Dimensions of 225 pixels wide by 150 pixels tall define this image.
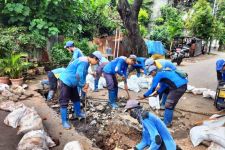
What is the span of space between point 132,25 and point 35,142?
849cm

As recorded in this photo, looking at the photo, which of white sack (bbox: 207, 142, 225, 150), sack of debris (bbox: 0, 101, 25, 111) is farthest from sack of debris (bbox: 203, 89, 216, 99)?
sack of debris (bbox: 0, 101, 25, 111)

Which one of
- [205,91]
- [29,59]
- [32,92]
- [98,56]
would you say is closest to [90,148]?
[98,56]

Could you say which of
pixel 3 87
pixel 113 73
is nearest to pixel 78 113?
pixel 113 73

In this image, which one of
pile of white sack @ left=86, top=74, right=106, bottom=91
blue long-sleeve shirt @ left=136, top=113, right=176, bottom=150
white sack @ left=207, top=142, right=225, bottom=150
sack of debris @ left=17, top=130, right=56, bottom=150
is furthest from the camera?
pile of white sack @ left=86, top=74, right=106, bottom=91

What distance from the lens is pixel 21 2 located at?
11.0 metres

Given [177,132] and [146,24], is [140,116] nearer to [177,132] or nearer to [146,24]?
[177,132]

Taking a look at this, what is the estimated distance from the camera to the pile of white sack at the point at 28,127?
4775 mm

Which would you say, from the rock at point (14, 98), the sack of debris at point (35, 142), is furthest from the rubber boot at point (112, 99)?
the sack of debris at point (35, 142)

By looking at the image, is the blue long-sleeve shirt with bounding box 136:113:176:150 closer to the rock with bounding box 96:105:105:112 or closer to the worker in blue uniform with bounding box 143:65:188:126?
the worker in blue uniform with bounding box 143:65:188:126

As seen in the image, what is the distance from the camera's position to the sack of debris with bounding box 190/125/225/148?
5.07m

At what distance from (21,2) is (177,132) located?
800 cm

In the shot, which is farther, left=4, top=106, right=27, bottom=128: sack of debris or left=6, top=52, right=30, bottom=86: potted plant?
left=6, top=52, right=30, bottom=86: potted plant

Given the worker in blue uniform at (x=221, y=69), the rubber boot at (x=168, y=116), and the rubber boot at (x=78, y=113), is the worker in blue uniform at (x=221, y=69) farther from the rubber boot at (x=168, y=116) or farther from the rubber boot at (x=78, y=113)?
the rubber boot at (x=78, y=113)

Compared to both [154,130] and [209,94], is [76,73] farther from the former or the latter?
[209,94]
